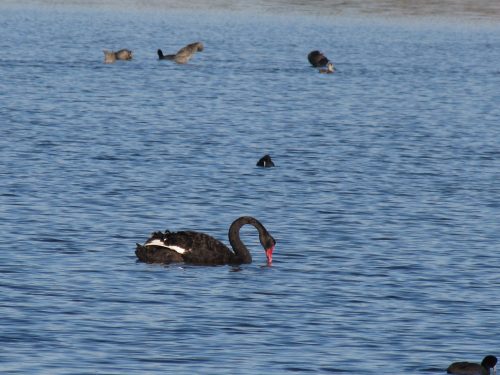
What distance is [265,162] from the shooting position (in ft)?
131

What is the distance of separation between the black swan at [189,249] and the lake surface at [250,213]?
0.83 ft

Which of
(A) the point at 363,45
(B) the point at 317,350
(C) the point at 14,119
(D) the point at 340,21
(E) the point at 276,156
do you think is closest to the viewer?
(B) the point at 317,350

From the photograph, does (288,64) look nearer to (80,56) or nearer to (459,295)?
(80,56)

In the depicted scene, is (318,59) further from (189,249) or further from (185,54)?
(189,249)

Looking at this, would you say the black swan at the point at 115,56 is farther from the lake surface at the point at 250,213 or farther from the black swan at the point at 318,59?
the black swan at the point at 318,59

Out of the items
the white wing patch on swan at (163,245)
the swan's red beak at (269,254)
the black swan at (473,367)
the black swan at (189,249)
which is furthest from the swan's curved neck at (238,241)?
the black swan at (473,367)

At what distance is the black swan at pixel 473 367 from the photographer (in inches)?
712

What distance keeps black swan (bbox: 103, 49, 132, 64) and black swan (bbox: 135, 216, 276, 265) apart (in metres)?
49.8

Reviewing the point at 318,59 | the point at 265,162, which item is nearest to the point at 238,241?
the point at 265,162

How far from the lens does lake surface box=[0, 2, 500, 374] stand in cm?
2023

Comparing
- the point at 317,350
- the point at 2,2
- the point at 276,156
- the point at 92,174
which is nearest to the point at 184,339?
the point at 317,350

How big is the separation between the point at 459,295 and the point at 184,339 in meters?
→ 5.64

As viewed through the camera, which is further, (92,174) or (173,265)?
(92,174)

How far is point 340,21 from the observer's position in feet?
431
